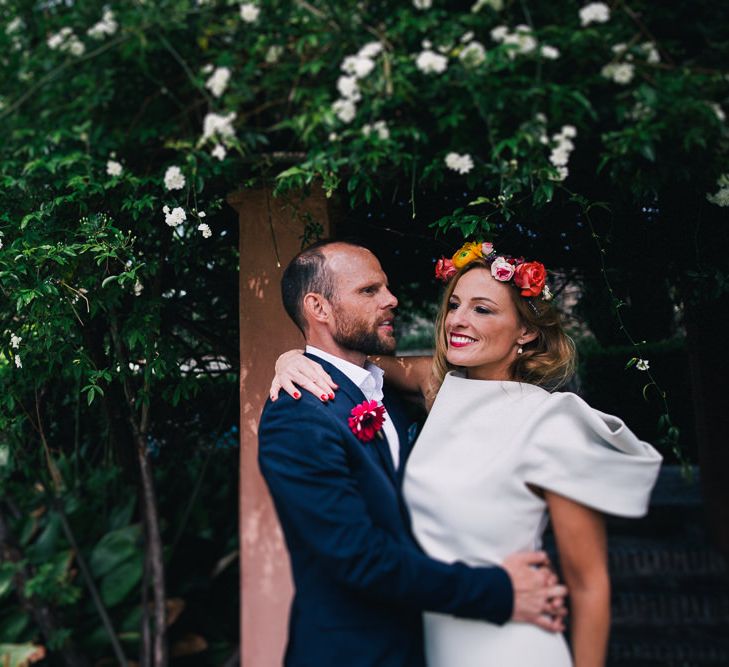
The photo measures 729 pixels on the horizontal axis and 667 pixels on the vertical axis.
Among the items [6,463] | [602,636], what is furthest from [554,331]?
[6,463]

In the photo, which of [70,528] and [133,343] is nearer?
[133,343]

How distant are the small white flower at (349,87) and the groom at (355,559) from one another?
0.95m

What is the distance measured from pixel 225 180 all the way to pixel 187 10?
0.65m

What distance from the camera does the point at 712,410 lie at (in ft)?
13.7

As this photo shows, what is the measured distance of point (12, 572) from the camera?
3658 mm

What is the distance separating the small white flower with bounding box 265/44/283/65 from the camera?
2.28 metres

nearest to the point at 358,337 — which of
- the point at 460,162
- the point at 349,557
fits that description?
the point at 460,162

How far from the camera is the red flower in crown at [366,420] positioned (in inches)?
75.4

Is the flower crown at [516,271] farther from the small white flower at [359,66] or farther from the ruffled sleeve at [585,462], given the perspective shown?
the small white flower at [359,66]

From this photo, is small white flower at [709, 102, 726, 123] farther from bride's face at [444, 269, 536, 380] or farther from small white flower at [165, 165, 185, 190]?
small white flower at [165, 165, 185, 190]

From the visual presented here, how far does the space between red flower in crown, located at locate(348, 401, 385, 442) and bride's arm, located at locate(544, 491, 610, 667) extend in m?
0.61

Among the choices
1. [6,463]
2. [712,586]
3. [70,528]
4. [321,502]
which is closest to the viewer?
[321,502]

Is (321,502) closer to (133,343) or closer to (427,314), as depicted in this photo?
(133,343)

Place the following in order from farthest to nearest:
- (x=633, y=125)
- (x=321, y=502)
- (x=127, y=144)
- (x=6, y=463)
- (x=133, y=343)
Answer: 1. (x=6, y=463)
2. (x=133, y=343)
3. (x=127, y=144)
4. (x=633, y=125)
5. (x=321, y=502)
